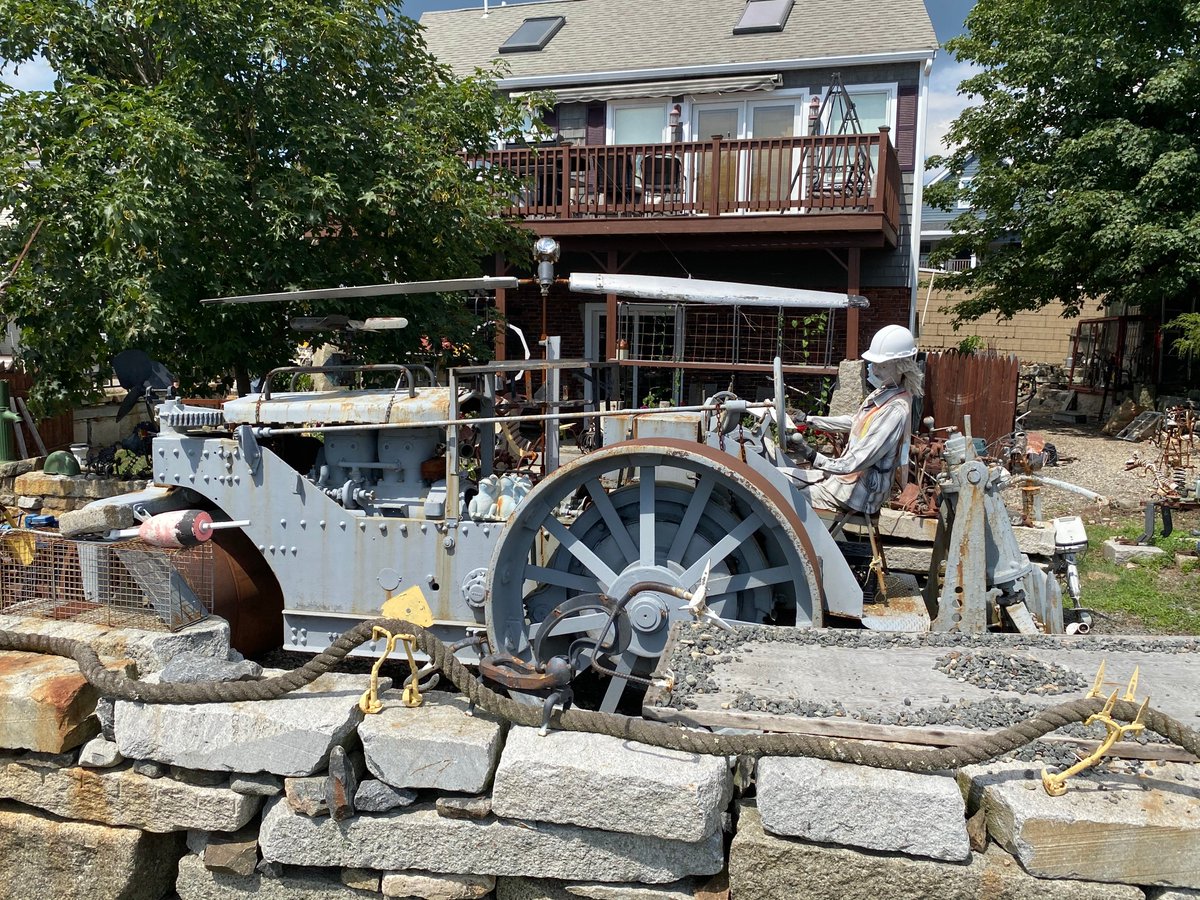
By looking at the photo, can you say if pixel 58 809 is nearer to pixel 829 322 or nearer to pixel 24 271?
pixel 24 271

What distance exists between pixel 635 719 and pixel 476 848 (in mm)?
666

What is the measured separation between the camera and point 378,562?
15.2 feet

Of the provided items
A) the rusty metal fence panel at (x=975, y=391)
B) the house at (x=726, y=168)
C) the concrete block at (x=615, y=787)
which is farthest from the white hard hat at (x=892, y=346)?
the rusty metal fence panel at (x=975, y=391)

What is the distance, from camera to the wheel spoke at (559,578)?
4.42 meters

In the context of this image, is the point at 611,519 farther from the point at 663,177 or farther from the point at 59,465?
the point at 663,177

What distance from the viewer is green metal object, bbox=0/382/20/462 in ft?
30.8

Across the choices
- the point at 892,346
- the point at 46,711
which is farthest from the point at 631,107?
the point at 46,711

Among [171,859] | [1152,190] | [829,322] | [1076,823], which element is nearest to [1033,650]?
[1076,823]

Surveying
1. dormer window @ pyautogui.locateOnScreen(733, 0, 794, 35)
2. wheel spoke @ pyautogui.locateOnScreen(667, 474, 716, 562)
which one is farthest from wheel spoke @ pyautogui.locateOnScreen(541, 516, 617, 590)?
dormer window @ pyautogui.locateOnScreen(733, 0, 794, 35)

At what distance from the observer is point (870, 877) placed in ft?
9.02

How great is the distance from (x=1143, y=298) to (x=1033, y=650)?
1421 centimetres

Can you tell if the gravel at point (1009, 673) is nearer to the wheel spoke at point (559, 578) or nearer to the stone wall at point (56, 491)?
the wheel spoke at point (559, 578)

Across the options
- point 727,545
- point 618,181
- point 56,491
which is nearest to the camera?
point 727,545

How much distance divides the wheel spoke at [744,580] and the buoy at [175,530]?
234 cm
